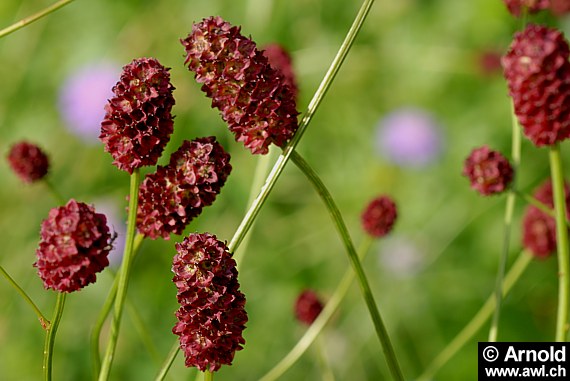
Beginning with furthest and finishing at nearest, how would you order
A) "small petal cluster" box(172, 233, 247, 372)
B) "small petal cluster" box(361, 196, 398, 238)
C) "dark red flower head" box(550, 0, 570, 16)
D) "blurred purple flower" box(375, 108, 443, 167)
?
"blurred purple flower" box(375, 108, 443, 167), "dark red flower head" box(550, 0, 570, 16), "small petal cluster" box(361, 196, 398, 238), "small petal cluster" box(172, 233, 247, 372)

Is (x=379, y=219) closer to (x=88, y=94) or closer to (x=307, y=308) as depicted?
(x=307, y=308)

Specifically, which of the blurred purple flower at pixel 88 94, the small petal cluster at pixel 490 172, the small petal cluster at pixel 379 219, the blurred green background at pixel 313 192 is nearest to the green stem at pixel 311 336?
the small petal cluster at pixel 379 219

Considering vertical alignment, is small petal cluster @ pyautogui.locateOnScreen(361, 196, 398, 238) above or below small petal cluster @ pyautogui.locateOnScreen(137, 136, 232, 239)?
above

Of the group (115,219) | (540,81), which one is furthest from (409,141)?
(540,81)

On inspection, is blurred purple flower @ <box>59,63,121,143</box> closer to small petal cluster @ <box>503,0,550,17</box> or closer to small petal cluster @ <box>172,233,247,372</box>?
small petal cluster @ <box>503,0,550,17</box>

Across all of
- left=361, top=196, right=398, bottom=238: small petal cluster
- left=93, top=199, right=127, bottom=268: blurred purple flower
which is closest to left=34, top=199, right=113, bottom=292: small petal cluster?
left=361, top=196, right=398, bottom=238: small petal cluster
